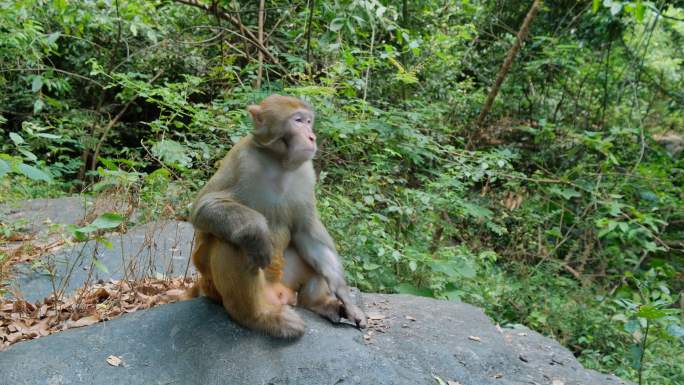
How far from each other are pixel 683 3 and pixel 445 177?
233 inches

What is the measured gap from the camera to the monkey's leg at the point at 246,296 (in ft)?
11.8

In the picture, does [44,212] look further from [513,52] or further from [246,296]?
[513,52]

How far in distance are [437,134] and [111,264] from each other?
4917 mm

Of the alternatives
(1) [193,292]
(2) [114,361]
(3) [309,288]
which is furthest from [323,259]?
(2) [114,361]

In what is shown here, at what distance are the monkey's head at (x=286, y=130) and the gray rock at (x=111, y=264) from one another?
6.03 feet

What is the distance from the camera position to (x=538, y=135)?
9.35 m

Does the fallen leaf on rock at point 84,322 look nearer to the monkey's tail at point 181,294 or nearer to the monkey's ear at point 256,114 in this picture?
the monkey's tail at point 181,294

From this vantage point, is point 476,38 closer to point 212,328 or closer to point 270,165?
point 270,165

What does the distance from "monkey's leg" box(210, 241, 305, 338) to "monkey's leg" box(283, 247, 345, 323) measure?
1.15 ft

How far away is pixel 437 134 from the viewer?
847 centimetres

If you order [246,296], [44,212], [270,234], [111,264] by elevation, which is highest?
[270,234]

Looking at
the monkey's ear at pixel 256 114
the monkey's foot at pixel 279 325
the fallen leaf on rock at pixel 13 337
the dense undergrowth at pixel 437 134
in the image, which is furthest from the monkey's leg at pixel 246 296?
the fallen leaf on rock at pixel 13 337

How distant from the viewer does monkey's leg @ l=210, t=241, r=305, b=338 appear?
3598 mm

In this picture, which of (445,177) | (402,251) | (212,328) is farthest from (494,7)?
(212,328)
